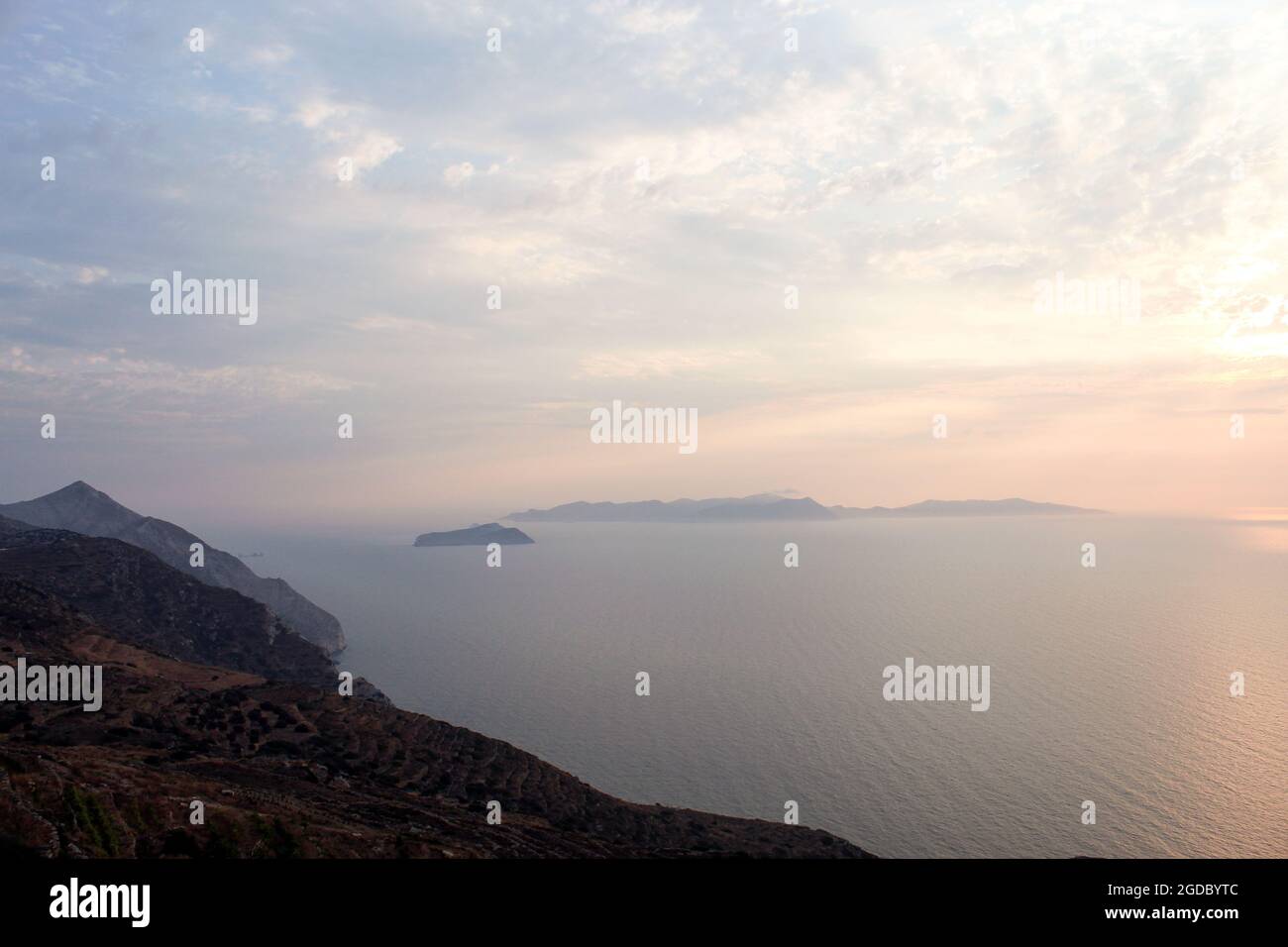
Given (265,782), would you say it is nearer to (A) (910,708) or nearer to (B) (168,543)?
(A) (910,708)

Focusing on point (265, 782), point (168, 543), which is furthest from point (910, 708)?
point (168, 543)

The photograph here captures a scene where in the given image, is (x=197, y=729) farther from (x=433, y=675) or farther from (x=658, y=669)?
(x=658, y=669)

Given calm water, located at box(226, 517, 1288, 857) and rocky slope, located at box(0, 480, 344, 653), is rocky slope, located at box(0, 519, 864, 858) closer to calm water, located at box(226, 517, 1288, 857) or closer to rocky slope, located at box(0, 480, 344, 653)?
calm water, located at box(226, 517, 1288, 857)

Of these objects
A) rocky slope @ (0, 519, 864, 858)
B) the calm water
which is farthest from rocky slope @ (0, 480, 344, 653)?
rocky slope @ (0, 519, 864, 858)

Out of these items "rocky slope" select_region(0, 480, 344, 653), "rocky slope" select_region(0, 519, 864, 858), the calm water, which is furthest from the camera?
"rocky slope" select_region(0, 480, 344, 653)

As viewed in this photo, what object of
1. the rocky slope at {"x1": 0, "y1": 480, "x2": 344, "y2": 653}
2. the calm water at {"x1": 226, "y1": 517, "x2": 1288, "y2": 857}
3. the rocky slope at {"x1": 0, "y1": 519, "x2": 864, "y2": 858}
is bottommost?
the calm water at {"x1": 226, "y1": 517, "x2": 1288, "y2": 857}

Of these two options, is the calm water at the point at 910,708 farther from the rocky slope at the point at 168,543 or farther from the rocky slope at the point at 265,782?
the rocky slope at the point at 265,782
